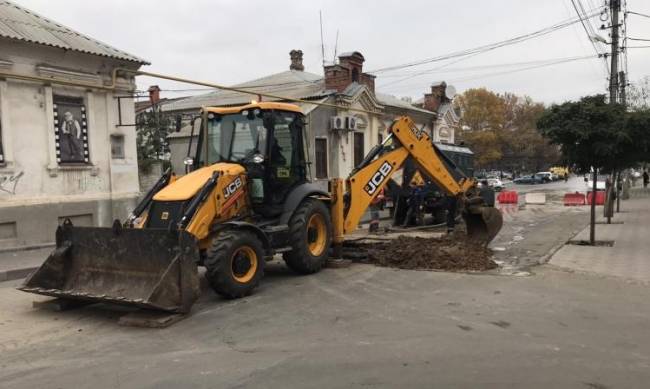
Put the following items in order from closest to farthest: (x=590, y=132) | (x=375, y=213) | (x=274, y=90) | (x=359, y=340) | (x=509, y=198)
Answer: (x=359, y=340) < (x=590, y=132) < (x=375, y=213) < (x=274, y=90) < (x=509, y=198)

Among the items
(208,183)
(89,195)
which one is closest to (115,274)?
(208,183)

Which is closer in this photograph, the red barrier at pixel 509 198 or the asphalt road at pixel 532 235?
the asphalt road at pixel 532 235

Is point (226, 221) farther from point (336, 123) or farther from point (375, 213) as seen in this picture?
point (336, 123)

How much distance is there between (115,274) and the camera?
727cm

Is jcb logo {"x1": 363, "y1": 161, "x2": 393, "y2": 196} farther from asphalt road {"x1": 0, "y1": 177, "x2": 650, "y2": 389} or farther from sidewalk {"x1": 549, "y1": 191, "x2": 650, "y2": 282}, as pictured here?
sidewalk {"x1": 549, "y1": 191, "x2": 650, "y2": 282}

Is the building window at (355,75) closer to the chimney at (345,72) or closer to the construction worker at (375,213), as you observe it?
the chimney at (345,72)

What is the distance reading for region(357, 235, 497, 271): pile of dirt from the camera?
10.2 meters

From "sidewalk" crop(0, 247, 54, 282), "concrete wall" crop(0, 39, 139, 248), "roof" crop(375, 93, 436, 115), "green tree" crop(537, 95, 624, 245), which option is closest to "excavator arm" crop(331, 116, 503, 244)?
"green tree" crop(537, 95, 624, 245)

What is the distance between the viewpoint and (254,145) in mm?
9062

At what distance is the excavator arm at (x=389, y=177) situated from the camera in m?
10.8

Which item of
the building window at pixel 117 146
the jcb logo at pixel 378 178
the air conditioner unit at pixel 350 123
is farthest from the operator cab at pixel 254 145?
the air conditioner unit at pixel 350 123

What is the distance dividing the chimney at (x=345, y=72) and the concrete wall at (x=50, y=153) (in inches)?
404

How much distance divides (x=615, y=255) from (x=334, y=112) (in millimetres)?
14588

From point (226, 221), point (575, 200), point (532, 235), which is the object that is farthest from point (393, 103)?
point (226, 221)
